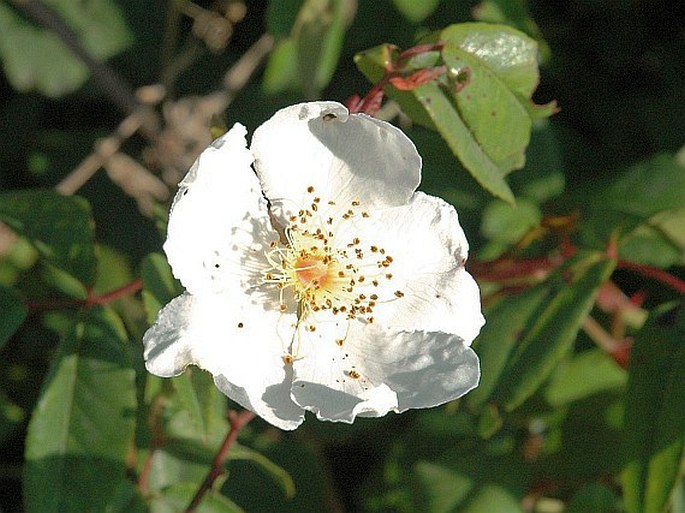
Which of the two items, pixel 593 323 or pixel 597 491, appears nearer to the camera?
pixel 597 491

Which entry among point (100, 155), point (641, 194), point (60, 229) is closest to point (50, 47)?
point (100, 155)

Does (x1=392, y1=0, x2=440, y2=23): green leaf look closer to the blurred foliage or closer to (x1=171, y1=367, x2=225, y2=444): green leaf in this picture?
the blurred foliage

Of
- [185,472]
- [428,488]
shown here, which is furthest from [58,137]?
[428,488]

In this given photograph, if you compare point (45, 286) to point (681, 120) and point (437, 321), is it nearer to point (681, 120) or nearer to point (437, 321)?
point (437, 321)

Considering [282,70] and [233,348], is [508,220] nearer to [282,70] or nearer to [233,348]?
[282,70]

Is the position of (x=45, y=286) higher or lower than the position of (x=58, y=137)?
lower

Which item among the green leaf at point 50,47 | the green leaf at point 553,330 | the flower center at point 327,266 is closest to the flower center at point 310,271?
the flower center at point 327,266

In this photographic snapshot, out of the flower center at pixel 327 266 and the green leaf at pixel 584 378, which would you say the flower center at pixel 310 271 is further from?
the green leaf at pixel 584 378

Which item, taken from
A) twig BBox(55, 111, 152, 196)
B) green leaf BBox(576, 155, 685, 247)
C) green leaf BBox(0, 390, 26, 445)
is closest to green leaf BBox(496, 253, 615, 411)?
green leaf BBox(576, 155, 685, 247)
